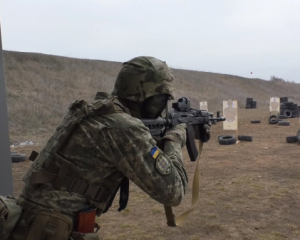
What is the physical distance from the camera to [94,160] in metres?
1.48

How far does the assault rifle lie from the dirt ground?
4.18 feet

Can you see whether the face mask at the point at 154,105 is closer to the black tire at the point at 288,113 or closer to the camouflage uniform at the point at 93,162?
the camouflage uniform at the point at 93,162

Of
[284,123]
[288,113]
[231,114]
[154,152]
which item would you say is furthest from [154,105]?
[288,113]

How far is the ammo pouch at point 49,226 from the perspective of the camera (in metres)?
1.46

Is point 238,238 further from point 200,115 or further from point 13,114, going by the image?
point 13,114

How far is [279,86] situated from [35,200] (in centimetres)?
4363

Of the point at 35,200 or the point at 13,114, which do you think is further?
the point at 13,114

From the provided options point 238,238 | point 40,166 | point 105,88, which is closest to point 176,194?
point 40,166

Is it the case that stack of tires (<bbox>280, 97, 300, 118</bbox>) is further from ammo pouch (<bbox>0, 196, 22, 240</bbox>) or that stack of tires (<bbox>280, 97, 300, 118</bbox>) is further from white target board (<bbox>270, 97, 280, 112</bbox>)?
ammo pouch (<bbox>0, 196, 22, 240</bbox>)

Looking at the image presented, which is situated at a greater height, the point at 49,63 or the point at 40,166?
the point at 49,63

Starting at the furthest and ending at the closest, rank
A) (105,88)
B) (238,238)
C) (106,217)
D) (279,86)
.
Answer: (279,86) < (105,88) < (106,217) < (238,238)

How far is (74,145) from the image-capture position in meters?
1.49

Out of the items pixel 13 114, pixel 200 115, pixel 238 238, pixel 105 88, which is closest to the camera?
pixel 200 115

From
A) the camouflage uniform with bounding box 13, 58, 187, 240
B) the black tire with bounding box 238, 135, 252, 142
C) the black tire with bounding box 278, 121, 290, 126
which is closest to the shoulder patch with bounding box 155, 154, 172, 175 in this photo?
the camouflage uniform with bounding box 13, 58, 187, 240
